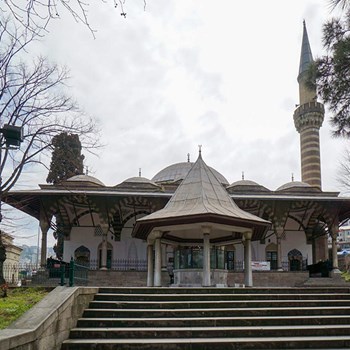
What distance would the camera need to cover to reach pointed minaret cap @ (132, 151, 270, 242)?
12619mm

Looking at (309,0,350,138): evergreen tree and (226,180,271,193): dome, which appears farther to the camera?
(226,180,271,193): dome

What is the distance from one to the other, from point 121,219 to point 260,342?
1990 centimetres

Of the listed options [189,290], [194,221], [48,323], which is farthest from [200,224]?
[48,323]

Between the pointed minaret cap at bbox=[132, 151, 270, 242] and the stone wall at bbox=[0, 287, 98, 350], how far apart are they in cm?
479

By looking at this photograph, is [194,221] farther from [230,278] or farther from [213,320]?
[230,278]

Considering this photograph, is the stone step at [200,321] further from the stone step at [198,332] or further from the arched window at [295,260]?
the arched window at [295,260]

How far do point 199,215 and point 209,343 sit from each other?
5.71 m

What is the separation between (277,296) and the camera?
9320mm

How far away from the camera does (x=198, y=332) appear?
739 cm

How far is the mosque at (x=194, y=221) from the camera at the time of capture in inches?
536

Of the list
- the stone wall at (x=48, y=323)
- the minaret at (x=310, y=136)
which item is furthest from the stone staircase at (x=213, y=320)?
the minaret at (x=310, y=136)

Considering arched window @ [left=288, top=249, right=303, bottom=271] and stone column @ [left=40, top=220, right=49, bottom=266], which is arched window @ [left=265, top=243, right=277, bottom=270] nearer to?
arched window @ [left=288, top=249, right=303, bottom=271]

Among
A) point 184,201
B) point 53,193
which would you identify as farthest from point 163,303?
point 53,193

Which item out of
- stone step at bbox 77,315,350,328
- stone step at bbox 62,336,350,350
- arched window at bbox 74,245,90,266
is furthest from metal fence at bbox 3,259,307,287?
stone step at bbox 62,336,350,350
